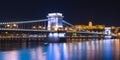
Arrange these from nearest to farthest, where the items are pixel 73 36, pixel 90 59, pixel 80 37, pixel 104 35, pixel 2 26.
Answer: pixel 90 59 → pixel 2 26 → pixel 73 36 → pixel 80 37 → pixel 104 35

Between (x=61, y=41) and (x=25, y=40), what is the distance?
864 centimetres

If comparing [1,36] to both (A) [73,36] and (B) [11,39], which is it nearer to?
(B) [11,39]

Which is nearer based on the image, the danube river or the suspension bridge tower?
the danube river

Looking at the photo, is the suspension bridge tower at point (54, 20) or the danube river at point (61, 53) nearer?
the danube river at point (61, 53)

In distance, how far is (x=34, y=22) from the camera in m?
47.6

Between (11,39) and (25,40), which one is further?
Result: (25,40)

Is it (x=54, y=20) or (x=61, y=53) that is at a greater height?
(x=54, y=20)

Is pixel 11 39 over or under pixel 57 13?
under

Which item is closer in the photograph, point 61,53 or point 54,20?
point 61,53

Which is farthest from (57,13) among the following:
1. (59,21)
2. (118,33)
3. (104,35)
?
(118,33)

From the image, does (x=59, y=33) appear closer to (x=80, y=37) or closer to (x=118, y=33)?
(x=80, y=37)

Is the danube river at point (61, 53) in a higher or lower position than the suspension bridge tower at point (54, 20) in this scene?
lower

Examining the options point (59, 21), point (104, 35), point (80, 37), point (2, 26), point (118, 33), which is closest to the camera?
point (2, 26)

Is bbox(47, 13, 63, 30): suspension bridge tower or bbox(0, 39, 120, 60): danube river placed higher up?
bbox(47, 13, 63, 30): suspension bridge tower
